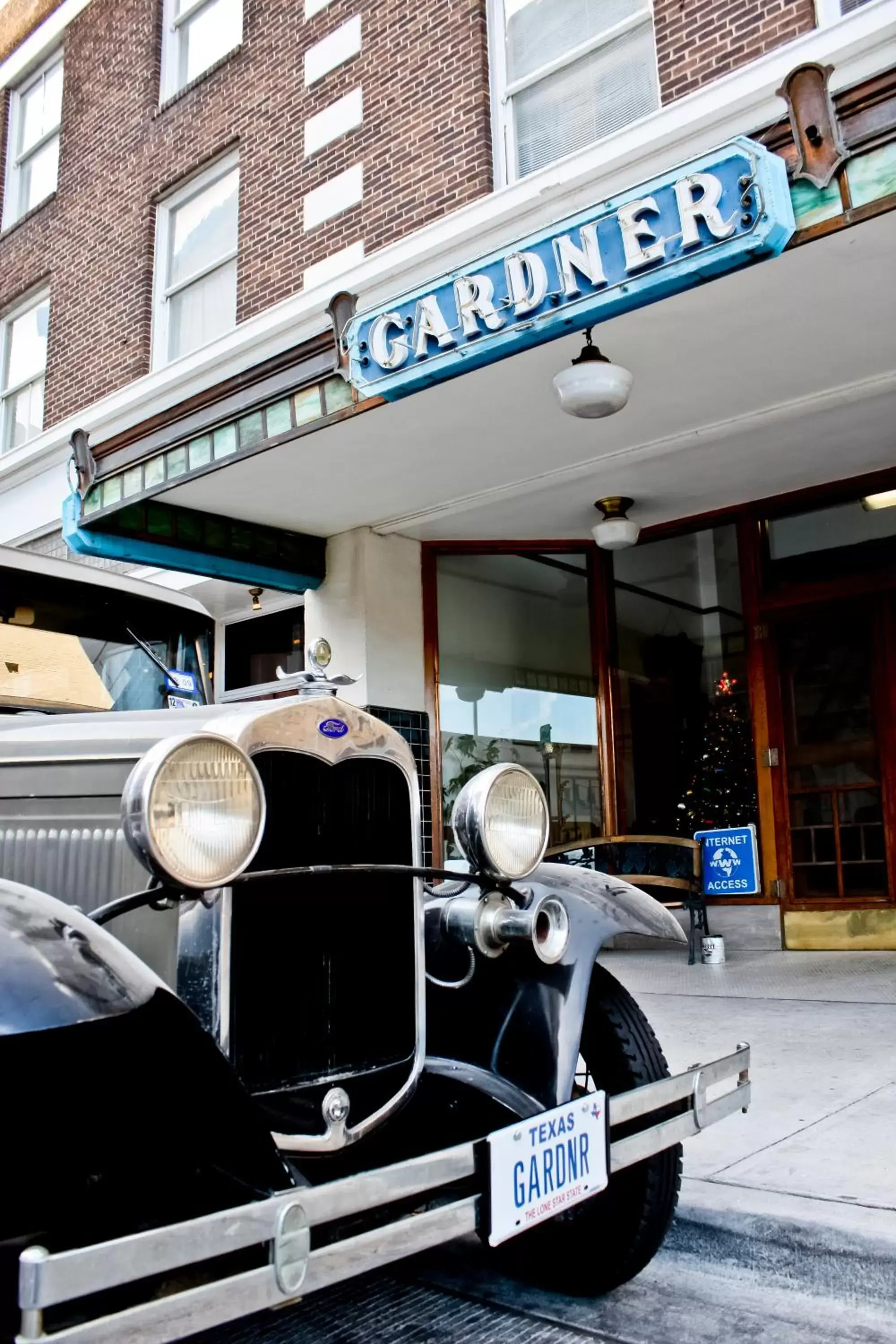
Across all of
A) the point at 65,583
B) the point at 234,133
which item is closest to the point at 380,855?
the point at 65,583

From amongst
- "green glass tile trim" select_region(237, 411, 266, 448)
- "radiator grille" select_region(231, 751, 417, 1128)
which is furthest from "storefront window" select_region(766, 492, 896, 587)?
"radiator grille" select_region(231, 751, 417, 1128)

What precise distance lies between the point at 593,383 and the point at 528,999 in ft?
11.2

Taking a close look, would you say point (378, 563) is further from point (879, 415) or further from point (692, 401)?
point (879, 415)

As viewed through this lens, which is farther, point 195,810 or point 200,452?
point 200,452

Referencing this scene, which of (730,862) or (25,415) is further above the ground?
(25,415)

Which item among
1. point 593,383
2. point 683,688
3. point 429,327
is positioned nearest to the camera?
point 593,383

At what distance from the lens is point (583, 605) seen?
8.52 metres

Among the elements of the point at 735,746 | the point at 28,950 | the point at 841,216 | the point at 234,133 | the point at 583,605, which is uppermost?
the point at 234,133

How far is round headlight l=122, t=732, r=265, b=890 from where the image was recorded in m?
1.69

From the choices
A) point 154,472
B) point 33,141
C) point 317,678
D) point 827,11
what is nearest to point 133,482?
point 154,472

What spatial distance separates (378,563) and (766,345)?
11.6ft

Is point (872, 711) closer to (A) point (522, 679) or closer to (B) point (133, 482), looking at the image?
(A) point (522, 679)

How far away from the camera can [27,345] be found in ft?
39.6

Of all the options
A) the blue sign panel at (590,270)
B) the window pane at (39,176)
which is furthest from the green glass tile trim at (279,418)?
the window pane at (39,176)
